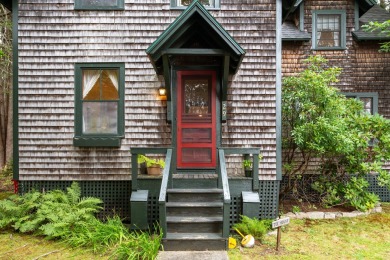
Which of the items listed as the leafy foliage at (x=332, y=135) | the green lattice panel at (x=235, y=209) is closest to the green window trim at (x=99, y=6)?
the leafy foliage at (x=332, y=135)

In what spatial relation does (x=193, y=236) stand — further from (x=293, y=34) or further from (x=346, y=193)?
(x=293, y=34)

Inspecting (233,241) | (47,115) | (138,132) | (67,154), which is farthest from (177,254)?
(47,115)

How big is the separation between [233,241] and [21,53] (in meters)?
5.72

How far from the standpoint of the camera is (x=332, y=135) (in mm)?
6391

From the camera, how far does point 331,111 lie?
6.77 meters

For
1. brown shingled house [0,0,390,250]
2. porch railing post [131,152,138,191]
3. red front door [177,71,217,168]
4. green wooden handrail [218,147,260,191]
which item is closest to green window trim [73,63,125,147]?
brown shingled house [0,0,390,250]

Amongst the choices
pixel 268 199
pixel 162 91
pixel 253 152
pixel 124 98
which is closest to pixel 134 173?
pixel 124 98

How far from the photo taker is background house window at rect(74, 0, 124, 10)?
20.9 ft

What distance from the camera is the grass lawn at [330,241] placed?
4695mm

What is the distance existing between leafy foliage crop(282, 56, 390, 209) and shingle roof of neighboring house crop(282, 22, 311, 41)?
1387 mm

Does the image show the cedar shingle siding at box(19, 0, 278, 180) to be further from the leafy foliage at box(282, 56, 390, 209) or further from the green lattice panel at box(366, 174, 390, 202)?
the green lattice panel at box(366, 174, 390, 202)

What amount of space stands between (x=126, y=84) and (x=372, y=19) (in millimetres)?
8044

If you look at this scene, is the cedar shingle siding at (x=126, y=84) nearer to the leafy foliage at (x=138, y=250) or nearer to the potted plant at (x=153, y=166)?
the potted plant at (x=153, y=166)

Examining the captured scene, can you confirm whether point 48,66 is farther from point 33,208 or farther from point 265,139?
point 265,139
